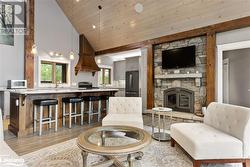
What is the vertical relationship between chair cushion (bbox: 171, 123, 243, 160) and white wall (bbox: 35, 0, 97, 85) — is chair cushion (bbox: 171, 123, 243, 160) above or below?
below

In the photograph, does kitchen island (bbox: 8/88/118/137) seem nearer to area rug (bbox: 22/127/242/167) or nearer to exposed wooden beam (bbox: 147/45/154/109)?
area rug (bbox: 22/127/242/167)

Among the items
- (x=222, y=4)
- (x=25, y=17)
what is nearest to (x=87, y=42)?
(x=25, y=17)

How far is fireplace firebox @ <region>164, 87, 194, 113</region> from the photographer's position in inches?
202

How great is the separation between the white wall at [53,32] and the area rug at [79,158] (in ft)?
14.5

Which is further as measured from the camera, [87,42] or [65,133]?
[87,42]

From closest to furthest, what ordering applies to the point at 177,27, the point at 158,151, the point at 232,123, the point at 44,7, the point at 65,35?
the point at 232,123, the point at 158,151, the point at 177,27, the point at 44,7, the point at 65,35

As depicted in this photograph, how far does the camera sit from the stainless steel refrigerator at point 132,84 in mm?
7633

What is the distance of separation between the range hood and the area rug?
4935mm

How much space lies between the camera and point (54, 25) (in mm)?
6820

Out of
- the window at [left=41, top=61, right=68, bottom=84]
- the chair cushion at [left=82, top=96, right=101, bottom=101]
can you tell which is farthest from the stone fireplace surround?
the window at [left=41, top=61, right=68, bottom=84]

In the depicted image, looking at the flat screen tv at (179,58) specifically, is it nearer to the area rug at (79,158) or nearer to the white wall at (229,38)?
the white wall at (229,38)

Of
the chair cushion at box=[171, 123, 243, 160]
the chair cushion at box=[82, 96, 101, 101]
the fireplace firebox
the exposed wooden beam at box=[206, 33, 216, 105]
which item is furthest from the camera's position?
the fireplace firebox

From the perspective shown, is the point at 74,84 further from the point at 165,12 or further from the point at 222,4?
the point at 222,4

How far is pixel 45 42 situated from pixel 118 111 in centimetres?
467
